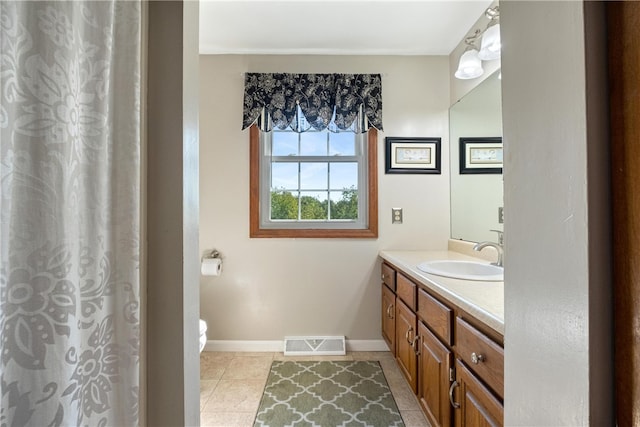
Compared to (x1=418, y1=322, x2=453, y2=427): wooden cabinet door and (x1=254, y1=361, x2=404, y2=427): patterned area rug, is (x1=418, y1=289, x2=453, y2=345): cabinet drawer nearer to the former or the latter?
(x1=418, y1=322, x2=453, y2=427): wooden cabinet door

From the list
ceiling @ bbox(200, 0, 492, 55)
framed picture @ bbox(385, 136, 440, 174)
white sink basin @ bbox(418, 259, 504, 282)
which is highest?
ceiling @ bbox(200, 0, 492, 55)

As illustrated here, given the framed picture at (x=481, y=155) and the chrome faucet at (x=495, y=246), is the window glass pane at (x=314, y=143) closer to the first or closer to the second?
the framed picture at (x=481, y=155)

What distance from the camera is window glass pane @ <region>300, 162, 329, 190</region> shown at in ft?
7.88

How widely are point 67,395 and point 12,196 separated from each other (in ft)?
1.14

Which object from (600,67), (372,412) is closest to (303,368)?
(372,412)

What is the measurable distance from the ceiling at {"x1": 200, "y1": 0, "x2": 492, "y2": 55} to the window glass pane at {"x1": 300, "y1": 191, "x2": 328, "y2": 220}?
1.13 m

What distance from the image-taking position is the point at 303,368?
205 cm

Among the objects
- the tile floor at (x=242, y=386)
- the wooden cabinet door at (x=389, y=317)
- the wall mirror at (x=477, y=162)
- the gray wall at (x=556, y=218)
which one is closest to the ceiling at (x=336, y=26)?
the wall mirror at (x=477, y=162)

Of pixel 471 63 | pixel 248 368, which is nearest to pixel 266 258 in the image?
pixel 248 368

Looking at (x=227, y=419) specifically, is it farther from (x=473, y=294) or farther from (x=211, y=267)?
(x=473, y=294)

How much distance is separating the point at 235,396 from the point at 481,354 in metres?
1.48

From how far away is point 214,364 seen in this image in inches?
84.0

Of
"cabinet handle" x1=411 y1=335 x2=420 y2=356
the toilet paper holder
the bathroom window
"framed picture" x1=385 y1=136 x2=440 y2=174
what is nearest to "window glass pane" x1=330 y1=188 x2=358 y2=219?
the bathroom window

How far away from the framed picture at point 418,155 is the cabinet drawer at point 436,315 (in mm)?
1173
